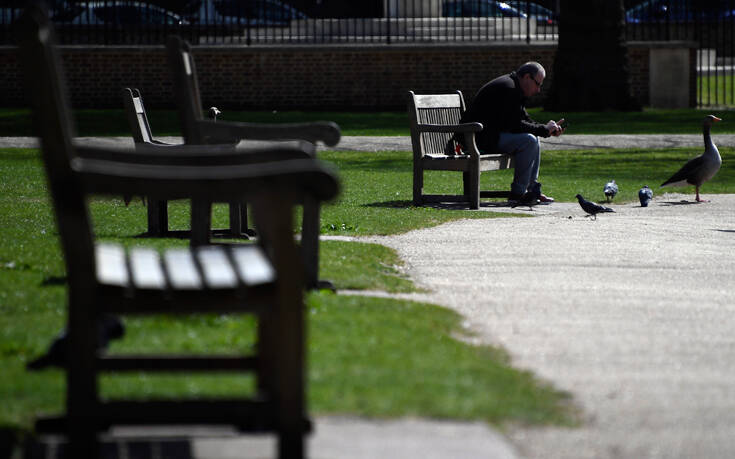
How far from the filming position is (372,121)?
23.1m

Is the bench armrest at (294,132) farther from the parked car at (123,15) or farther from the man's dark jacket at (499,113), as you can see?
the parked car at (123,15)

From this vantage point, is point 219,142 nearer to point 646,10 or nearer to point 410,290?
point 410,290

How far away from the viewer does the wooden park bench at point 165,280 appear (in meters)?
3.14

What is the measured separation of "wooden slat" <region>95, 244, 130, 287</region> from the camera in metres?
3.41

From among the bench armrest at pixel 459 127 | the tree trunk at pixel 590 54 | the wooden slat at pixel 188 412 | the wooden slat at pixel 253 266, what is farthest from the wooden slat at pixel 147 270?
the tree trunk at pixel 590 54

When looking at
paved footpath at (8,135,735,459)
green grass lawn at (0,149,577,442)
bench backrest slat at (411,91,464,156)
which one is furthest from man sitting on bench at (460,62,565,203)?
green grass lawn at (0,149,577,442)

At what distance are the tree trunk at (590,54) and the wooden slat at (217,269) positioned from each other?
21.5 meters

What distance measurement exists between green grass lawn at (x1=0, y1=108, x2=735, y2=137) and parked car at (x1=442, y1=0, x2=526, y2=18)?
484cm

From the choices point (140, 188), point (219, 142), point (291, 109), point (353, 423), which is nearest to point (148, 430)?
point (353, 423)

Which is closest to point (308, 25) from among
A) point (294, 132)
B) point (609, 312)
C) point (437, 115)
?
point (437, 115)

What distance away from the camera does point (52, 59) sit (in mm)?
3389

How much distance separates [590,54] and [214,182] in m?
22.3

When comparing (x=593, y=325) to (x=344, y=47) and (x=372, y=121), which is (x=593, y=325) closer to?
(x=372, y=121)

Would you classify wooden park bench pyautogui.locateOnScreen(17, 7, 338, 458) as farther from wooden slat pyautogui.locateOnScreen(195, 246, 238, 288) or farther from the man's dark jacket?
the man's dark jacket
